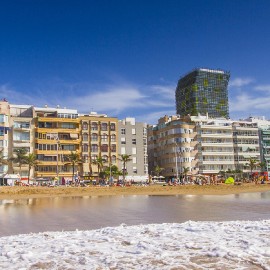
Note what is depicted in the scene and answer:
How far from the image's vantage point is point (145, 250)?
10.1 m

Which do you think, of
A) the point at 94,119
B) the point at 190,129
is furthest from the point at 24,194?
the point at 190,129

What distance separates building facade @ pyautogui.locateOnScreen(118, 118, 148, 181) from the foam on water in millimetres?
99053

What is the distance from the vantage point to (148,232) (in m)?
13.4

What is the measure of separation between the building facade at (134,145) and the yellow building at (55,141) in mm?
14973

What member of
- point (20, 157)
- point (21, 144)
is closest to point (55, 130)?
point (21, 144)

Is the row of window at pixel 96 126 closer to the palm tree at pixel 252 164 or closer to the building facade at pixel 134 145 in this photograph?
the building facade at pixel 134 145

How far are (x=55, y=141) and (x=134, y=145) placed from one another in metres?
25.0

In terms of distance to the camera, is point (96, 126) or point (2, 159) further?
point (96, 126)

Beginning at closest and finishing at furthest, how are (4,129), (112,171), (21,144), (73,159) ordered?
(4,129), (73,159), (21,144), (112,171)

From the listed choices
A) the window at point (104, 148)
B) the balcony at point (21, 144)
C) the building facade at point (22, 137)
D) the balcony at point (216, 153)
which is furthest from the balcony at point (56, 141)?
the balcony at point (216, 153)

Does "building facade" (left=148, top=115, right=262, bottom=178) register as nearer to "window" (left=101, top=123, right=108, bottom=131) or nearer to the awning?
"window" (left=101, top=123, right=108, bottom=131)

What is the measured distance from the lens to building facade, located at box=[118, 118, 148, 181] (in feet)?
370

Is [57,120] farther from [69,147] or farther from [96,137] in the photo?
[96,137]

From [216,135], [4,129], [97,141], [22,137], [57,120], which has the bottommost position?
[97,141]
